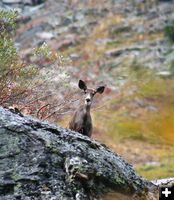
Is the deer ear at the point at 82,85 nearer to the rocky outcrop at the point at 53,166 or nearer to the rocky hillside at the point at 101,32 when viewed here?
the rocky outcrop at the point at 53,166

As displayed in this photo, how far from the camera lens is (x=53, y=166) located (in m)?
13.2

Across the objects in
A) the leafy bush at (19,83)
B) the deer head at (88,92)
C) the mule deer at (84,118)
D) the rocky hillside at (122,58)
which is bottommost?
the mule deer at (84,118)

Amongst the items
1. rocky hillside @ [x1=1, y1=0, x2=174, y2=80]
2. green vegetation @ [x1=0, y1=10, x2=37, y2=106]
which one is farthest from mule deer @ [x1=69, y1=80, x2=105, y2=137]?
rocky hillside @ [x1=1, y1=0, x2=174, y2=80]

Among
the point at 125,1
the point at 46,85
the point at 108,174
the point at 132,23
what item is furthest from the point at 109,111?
the point at 108,174

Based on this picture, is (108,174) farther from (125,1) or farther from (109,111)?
(125,1)

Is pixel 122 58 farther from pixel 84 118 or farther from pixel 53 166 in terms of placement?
pixel 53 166

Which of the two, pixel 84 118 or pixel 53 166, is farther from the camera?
pixel 84 118

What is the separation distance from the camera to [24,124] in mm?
13758

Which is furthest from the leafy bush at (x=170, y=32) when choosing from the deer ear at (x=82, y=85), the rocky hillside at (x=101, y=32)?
the deer ear at (x=82, y=85)

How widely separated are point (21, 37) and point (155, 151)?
129 feet

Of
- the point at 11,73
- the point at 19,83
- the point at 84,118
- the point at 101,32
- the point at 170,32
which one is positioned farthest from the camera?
the point at 101,32

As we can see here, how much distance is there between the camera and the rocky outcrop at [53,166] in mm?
12688

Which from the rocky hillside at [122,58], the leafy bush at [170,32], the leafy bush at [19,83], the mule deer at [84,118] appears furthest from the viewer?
the leafy bush at [170,32]

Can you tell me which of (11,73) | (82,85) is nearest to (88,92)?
(82,85)
